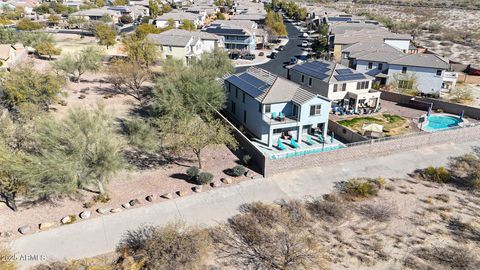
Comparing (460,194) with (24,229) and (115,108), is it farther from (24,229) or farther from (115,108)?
(115,108)

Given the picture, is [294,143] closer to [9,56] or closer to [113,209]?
[113,209]

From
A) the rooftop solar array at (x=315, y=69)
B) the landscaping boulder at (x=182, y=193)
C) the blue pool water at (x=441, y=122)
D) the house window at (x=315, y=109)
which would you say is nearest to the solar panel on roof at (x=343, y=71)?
the rooftop solar array at (x=315, y=69)

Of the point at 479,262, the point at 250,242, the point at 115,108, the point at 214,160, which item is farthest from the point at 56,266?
the point at 115,108

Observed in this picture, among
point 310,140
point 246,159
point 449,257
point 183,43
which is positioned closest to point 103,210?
point 246,159

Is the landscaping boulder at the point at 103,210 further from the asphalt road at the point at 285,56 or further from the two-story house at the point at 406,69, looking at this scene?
the two-story house at the point at 406,69

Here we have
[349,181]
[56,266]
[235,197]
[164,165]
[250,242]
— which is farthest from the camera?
[164,165]

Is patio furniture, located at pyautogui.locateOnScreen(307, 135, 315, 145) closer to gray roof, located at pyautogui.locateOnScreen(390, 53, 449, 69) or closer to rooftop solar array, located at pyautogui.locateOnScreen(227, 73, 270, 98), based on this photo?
rooftop solar array, located at pyautogui.locateOnScreen(227, 73, 270, 98)
